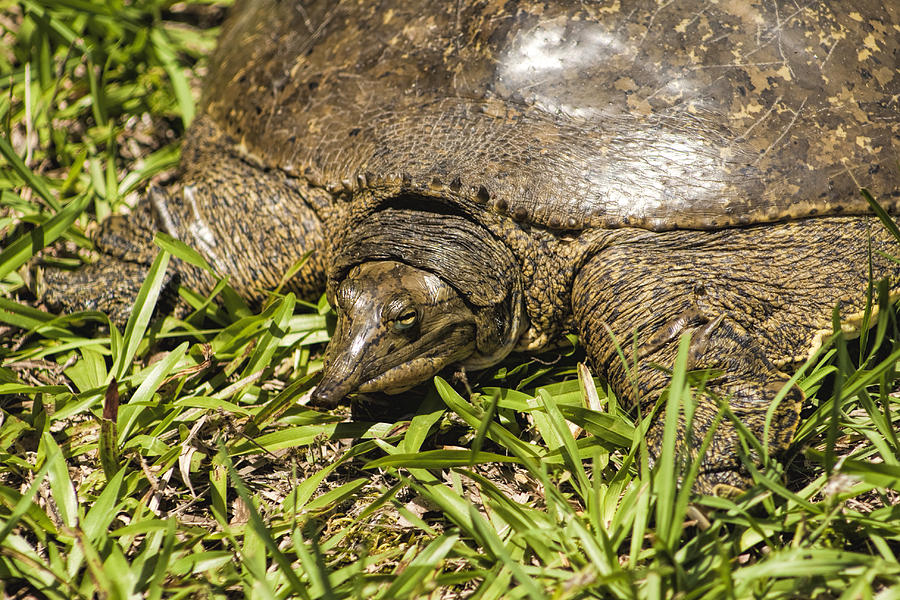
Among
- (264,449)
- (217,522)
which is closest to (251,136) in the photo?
(264,449)

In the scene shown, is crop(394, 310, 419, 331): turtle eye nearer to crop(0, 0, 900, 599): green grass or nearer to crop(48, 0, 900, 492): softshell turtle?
crop(48, 0, 900, 492): softshell turtle

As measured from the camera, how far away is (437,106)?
2.64 m

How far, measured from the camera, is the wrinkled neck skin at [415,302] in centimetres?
232

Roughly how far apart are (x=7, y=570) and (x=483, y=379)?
1588mm

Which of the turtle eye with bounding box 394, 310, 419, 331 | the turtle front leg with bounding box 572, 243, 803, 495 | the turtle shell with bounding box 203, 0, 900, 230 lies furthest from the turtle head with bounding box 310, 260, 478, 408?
the turtle front leg with bounding box 572, 243, 803, 495

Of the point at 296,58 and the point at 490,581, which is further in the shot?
the point at 296,58

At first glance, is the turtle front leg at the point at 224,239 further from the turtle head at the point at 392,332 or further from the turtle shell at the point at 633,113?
the turtle head at the point at 392,332

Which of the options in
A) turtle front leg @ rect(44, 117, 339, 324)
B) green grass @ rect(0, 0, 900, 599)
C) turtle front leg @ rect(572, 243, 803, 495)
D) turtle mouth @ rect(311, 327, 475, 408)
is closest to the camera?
green grass @ rect(0, 0, 900, 599)

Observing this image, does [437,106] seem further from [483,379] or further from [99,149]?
[99,149]

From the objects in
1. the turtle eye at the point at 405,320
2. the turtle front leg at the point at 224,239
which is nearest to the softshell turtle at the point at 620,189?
the turtle eye at the point at 405,320

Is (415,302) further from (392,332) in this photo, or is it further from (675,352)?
(675,352)

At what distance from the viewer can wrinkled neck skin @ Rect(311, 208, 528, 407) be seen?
232cm

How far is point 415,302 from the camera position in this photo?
2.37 metres

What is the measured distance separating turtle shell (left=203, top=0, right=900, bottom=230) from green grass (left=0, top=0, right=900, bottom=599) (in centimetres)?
58
